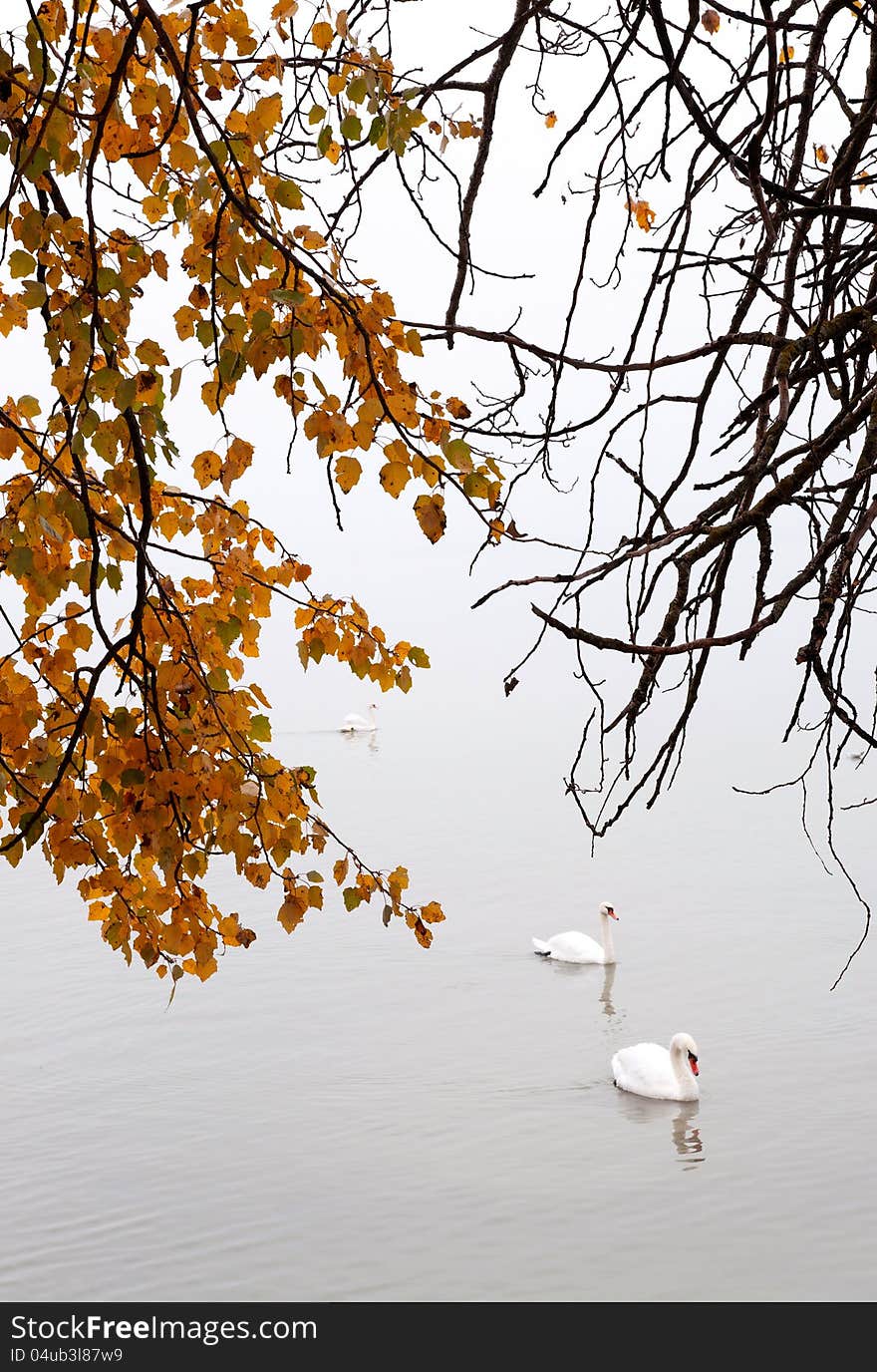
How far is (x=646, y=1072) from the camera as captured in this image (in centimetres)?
1037

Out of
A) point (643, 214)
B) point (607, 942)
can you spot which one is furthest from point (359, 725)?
point (643, 214)

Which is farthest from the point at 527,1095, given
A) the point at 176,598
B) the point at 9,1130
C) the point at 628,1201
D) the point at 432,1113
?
the point at 176,598

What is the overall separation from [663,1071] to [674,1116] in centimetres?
29

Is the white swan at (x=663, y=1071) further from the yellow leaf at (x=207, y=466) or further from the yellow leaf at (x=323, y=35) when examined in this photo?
the yellow leaf at (x=323, y=35)

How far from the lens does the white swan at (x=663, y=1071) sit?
10.2 metres

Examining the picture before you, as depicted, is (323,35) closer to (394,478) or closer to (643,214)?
(394,478)

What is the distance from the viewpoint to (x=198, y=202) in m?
2.38

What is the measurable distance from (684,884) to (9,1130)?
7.91 metres

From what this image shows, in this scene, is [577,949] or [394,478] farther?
[577,949]

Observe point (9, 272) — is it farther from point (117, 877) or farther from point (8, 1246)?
point (8, 1246)

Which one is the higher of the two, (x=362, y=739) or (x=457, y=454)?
(x=362, y=739)

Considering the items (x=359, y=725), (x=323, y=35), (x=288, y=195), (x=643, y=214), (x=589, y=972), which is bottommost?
(x=288, y=195)

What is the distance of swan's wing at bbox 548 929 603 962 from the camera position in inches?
526

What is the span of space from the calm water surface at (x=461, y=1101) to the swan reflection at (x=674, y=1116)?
0.13 feet
